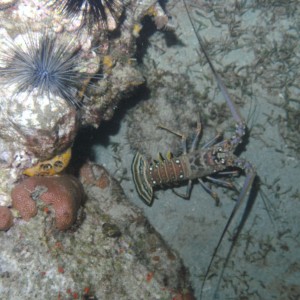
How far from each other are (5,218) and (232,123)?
4.51m

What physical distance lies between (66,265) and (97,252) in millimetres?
536

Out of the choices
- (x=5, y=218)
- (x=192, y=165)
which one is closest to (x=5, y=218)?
(x=5, y=218)

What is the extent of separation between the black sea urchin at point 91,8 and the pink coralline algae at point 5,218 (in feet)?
8.66

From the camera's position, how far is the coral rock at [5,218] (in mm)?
4055

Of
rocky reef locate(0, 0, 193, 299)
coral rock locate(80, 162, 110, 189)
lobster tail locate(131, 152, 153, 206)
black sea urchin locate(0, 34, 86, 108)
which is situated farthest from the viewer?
lobster tail locate(131, 152, 153, 206)

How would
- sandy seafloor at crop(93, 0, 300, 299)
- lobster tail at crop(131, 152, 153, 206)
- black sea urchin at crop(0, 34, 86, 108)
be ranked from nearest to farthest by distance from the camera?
black sea urchin at crop(0, 34, 86, 108), sandy seafloor at crop(93, 0, 300, 299), lobster tail at crop(131, 152, 153, 206)

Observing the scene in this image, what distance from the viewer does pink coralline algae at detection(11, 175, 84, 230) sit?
4094 millimetres

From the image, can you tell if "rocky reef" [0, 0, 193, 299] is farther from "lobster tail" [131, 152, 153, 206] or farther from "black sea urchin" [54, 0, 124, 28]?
"lobster tail" [131, 152, 153, 206]

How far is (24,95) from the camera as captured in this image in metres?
3.63

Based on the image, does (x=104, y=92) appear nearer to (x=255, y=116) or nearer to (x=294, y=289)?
(x=255, y=116)

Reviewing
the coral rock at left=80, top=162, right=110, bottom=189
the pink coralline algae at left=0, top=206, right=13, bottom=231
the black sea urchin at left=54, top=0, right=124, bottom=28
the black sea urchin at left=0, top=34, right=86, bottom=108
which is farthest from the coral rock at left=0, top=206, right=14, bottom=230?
the black sea urchin at left=54, top=0, right=124, bottom=28

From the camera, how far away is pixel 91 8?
13.0 ft

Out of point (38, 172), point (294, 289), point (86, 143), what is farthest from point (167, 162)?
point (294, 289)

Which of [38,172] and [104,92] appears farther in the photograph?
[104,92]
